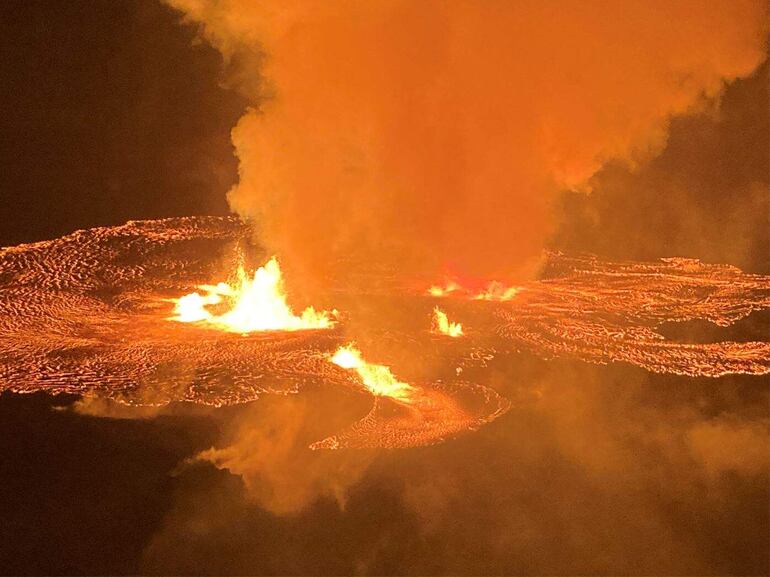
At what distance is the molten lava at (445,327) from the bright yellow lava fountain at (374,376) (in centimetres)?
125

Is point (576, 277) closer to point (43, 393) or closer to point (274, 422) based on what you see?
point (274, 422)

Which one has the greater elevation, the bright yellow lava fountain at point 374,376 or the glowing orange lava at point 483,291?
the glowing orange lava at point 483,291

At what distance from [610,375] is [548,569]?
3152 millimetres

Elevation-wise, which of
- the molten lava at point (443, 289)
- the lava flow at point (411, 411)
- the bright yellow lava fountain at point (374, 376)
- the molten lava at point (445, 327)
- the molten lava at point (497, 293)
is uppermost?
the molten lava at point (443, 289)

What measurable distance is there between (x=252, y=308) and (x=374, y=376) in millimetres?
2572

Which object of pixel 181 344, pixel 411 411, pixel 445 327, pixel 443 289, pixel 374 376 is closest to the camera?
pixel 411 411

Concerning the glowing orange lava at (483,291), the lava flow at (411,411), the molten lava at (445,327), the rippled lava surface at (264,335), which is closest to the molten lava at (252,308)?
the rippled lava surface at (264,335)

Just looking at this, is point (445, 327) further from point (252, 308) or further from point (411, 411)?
point (411, 411)

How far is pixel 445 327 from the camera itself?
8.54 meters

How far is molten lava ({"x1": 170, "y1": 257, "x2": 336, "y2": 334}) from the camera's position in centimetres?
832

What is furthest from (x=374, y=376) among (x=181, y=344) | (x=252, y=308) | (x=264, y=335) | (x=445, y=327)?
(x=252, y=308)

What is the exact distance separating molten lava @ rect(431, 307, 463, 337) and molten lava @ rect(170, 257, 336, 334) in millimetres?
1211

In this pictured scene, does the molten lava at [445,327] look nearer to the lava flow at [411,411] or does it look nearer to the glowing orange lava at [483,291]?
the glowing orange lava at [483,291]

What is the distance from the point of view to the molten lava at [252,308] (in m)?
8.32
